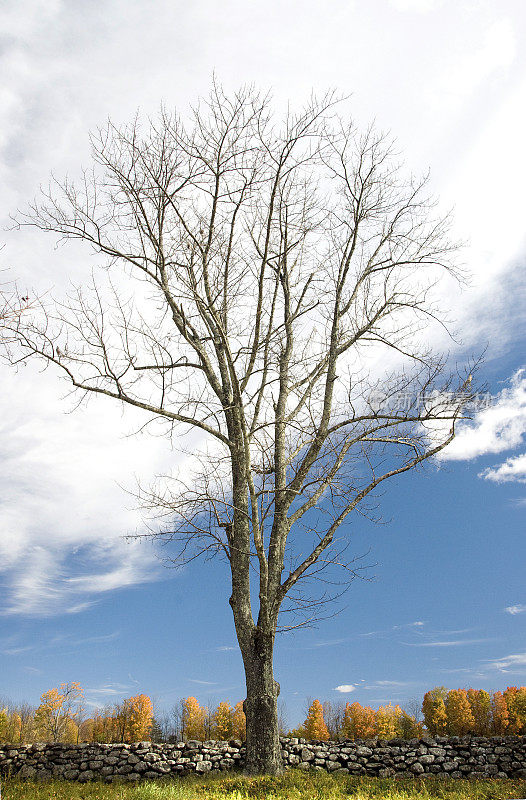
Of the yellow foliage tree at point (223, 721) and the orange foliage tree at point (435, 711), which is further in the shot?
the orange foliage tree at point (435, 711)

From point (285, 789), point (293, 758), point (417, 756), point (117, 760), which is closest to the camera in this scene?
point (285, 789)

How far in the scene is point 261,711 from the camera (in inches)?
385

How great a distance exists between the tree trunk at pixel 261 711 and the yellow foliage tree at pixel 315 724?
20.6 metres

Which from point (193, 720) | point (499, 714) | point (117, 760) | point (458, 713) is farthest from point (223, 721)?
point (499, 714)

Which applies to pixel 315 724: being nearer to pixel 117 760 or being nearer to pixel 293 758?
pixel 293 758

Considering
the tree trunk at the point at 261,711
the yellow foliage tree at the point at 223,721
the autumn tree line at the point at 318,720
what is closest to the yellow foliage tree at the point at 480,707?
the autumn tree line at the point at 318,720

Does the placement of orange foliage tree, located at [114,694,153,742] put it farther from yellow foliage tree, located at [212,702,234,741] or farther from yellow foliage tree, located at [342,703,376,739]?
yellow foliage tree, located at [342,703,376,739]

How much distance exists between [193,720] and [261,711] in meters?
22.0

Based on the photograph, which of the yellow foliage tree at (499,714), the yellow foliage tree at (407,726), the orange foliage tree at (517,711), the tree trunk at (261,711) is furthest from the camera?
the yellow foliage tree at (407,726)

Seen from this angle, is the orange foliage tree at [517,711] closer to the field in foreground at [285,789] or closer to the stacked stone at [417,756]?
the stacked stone at [417,756]

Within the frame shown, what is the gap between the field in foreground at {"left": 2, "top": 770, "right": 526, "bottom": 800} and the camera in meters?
8.39

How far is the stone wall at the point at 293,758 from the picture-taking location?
39.0 feet

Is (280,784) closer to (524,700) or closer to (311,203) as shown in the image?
(311,203)

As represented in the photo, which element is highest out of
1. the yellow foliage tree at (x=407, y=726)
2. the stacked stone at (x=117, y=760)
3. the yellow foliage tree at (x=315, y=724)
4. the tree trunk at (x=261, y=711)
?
the tree trunk at (x=261, y=711)
